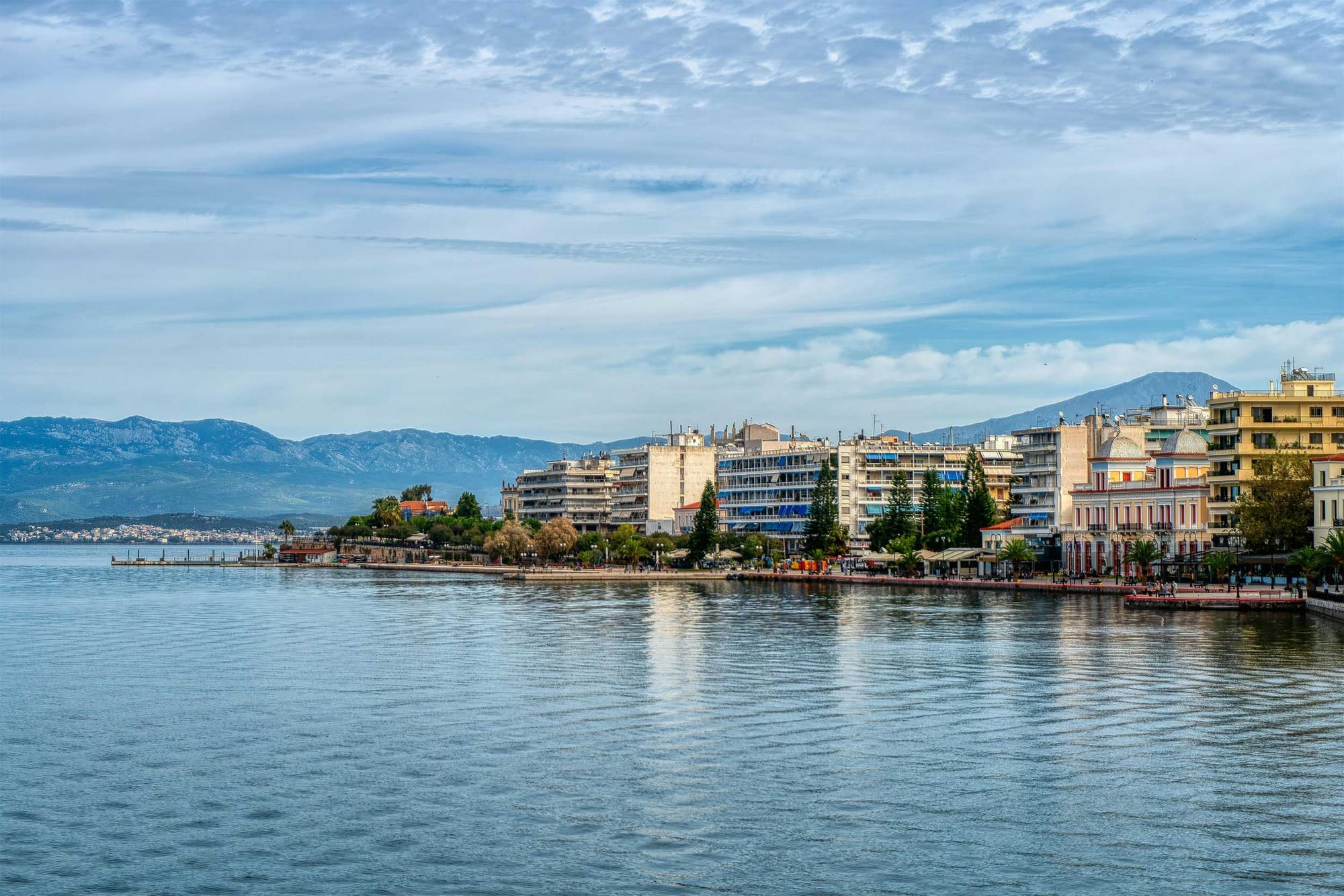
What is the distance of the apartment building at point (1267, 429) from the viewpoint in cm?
11612

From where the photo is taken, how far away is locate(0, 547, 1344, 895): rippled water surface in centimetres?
2888

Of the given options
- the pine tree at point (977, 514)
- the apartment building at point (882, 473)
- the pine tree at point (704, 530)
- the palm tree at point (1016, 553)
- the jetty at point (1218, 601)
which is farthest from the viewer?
the apartment building at point (882, 473)

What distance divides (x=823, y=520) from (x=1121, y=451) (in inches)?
1404

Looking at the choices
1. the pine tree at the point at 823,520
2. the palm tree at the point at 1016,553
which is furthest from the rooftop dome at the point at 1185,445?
the pine tree at the point at 823,520

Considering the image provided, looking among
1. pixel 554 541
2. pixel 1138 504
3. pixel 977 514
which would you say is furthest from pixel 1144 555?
pixel 554 541

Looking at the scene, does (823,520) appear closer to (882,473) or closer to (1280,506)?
(882,473)

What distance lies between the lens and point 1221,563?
11100cm

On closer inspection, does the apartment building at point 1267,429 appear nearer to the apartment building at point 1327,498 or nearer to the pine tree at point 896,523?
the apartment building at point 1327,498

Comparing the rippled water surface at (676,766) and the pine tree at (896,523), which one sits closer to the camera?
the rippled water surface at (676,766)

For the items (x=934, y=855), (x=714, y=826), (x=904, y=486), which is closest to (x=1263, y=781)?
(x=934, y=855)

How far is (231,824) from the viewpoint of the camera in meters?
32.0

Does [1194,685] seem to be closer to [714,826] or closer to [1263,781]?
[1263,781]

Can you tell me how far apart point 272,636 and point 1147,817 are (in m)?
54.3

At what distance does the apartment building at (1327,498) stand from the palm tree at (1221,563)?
25.8 feet
